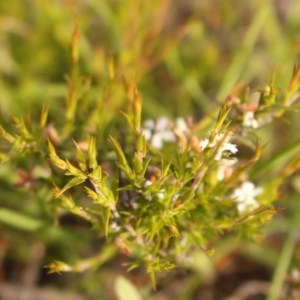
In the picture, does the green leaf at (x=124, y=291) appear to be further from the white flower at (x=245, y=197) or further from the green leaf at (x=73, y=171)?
the green leaf at (x=73, y=171)

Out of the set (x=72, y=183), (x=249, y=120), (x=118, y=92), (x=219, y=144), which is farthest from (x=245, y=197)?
(x=118, y=92)

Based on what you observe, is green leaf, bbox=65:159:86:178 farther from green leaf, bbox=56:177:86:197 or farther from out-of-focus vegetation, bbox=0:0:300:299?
out-of-focus vegetation, bbox=0:0:300:299

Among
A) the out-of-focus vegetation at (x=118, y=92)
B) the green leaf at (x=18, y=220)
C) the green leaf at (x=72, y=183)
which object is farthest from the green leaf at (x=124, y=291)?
the green leaf at (x=72, y=183)

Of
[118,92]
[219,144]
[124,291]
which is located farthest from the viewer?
[118,92]

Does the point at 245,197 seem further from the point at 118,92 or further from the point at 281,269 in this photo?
the point at 118,92

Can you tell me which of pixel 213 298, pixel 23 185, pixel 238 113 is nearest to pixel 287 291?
pixel 213 298
